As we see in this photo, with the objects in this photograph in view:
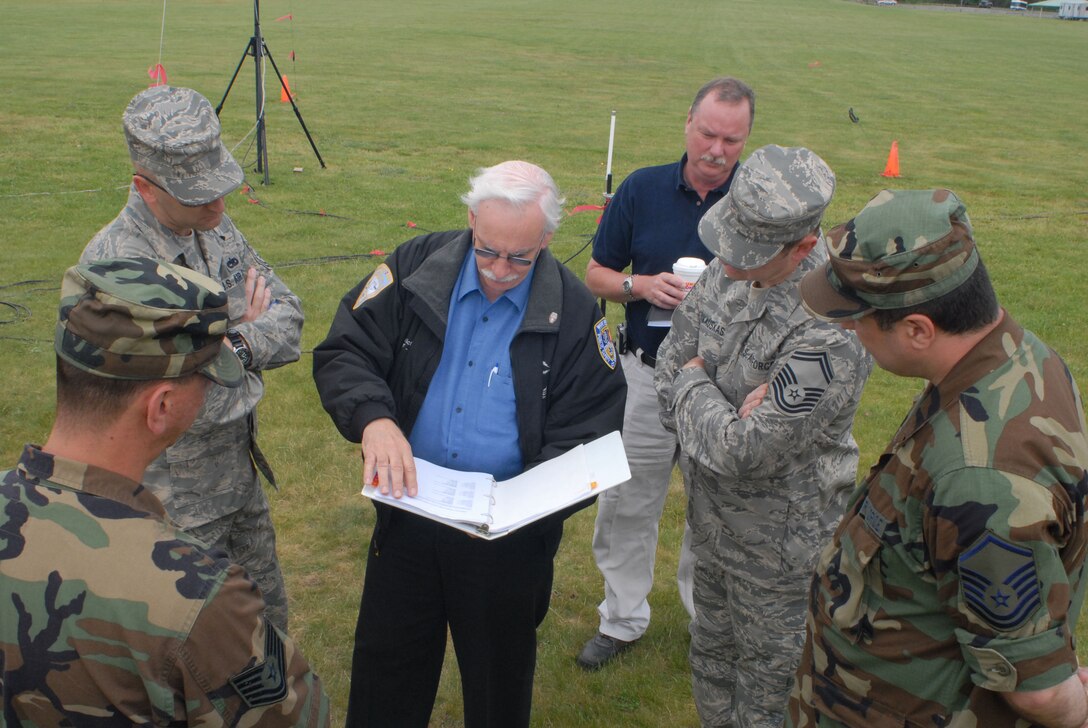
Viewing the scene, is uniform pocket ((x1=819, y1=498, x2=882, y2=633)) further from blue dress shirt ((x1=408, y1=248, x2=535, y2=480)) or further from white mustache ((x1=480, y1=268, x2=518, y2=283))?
white mustache ((x1=480, y1=268, x2=518, y2=283))

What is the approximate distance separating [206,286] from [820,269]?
1.41 meters

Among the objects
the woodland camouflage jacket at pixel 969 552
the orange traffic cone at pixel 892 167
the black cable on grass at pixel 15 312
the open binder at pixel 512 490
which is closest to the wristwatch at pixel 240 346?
the open binder at pixel 512 490

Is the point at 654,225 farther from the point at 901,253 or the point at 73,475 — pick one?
the point at 73,475

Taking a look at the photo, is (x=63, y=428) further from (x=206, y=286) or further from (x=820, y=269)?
(x=820, y=269)

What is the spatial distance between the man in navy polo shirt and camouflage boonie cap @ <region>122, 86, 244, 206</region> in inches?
68.2

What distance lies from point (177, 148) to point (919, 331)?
92.4 inches

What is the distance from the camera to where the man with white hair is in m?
2.94

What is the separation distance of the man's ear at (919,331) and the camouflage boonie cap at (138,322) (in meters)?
1.49

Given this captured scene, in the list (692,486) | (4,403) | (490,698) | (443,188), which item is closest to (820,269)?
(692,486)

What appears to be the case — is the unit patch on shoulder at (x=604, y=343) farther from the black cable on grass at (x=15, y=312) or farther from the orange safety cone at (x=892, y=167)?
the orange safety cone at (x=892, y=167)

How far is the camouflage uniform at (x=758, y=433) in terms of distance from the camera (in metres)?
2.73

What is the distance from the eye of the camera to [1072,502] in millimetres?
1928

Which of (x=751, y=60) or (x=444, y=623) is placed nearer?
(x=444, y=623)

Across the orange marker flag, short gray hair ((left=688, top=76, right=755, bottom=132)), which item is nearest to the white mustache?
short gray hair ((left=688, top=76, right=755, bottom=132))
